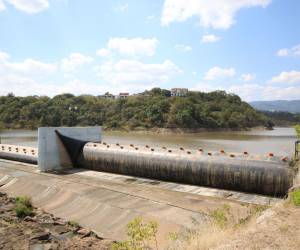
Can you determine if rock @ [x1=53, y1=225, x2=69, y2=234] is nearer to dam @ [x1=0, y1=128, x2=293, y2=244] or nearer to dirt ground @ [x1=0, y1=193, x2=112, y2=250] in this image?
dirt ground @ [x1=0, y1=193, x2=112, y2=250]

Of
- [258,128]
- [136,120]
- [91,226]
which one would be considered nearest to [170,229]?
[91,226]

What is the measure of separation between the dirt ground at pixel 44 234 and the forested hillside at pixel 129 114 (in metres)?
63.5

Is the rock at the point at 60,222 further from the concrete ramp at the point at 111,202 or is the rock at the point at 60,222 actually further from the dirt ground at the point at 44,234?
the concrete ramp at the point at 111,202

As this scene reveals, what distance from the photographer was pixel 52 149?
57.4 ft

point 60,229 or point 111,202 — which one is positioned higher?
point 111,202

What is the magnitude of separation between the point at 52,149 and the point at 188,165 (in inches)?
316

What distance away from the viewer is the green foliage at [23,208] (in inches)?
495

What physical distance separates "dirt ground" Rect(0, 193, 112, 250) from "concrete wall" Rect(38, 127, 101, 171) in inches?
196

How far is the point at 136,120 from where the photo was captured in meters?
79.9

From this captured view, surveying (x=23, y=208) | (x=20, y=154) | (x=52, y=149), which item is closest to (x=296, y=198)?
(x=23, y=208)

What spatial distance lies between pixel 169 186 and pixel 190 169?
106 centimetres

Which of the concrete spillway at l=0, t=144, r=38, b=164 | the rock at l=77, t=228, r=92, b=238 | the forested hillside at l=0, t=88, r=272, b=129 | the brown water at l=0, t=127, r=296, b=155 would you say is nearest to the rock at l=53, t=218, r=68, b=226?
the rock at l=77, t=228, r=92, b=238

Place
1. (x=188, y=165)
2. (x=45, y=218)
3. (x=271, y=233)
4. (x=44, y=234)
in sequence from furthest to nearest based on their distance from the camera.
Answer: (x=188, y=165) → (x=45, y=218) → (x=44, y=234) → (x=271, y=233)

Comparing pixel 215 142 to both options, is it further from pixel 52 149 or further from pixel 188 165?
pixel 188 165
